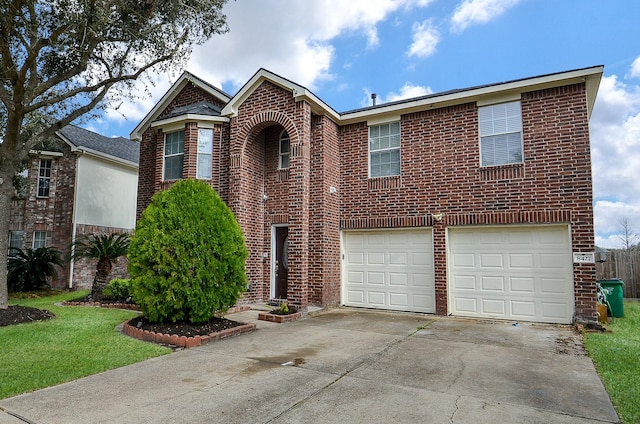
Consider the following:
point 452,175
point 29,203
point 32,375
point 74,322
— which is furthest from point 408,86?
point 29,203

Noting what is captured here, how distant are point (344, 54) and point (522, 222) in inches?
362

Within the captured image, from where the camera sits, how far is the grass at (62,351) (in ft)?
15.5

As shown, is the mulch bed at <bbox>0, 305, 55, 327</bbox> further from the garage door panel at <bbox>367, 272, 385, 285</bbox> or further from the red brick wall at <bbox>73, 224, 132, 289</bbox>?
the garage door panel at <bbox>367, 272, 385, 285</bbox>

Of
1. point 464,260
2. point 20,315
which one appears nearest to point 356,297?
point 464,260

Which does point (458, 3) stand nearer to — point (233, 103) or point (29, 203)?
point (233, 103)

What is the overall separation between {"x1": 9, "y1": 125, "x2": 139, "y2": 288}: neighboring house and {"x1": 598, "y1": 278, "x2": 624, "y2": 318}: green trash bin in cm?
1733

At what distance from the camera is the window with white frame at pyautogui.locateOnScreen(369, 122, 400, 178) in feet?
34.8

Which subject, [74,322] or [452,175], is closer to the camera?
[74,322]

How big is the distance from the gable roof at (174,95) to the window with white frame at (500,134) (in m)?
8.21

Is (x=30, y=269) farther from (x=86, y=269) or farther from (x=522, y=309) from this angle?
(x=522, y=309)

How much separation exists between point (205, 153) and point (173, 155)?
1282 millimetres

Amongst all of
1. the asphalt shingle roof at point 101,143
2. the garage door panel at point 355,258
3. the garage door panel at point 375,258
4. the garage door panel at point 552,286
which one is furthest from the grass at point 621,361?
the asphalt shingle roof at point 101,143

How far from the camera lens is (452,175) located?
9703 mm

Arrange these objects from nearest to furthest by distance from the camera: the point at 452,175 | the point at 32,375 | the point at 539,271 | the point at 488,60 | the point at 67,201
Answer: the point at 32,375 < the point at 539,271 < the point at 452,175 < the point at 488,60 < the point at 67,201
